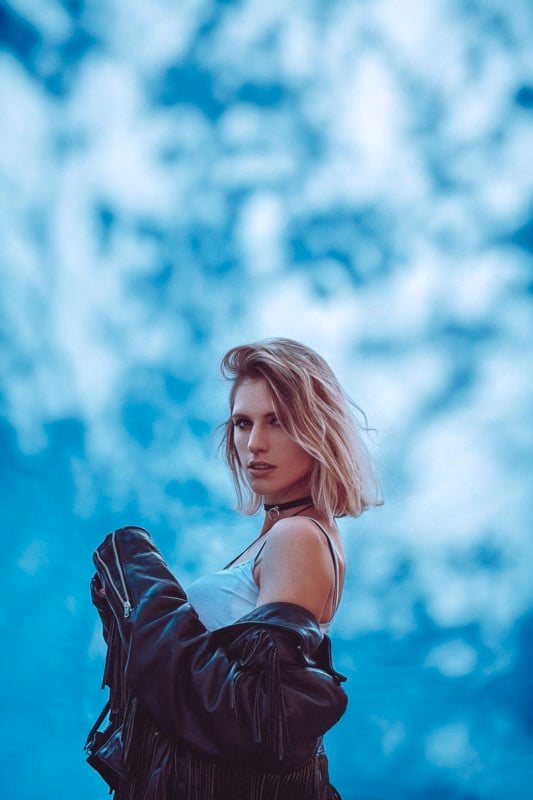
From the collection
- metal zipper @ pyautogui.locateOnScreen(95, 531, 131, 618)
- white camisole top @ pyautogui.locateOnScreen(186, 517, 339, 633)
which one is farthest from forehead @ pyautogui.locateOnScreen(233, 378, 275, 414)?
metal zipper @ pyautogui.locateOnScreen(95, 531, 131, 618)

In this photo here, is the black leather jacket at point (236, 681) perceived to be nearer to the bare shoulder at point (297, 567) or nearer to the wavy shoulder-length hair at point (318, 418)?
the bare shoulder at point (297, 567)

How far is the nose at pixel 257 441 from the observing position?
150 cm

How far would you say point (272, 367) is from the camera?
1561 mm

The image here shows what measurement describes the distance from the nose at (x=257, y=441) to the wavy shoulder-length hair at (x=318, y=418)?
0.17 ft

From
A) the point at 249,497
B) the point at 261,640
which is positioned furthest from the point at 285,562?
the point at 249,497

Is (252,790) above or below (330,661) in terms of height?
below

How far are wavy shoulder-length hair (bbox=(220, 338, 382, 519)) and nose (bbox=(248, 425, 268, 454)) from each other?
5 cm

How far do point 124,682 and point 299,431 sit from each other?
1.86 feet

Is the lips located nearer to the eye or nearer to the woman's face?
the woman's face

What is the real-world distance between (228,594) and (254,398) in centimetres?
41

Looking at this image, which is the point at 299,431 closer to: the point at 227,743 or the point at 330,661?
the point at 330,661

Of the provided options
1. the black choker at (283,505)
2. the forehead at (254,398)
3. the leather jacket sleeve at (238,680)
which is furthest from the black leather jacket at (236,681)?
the forehead at (254,398)

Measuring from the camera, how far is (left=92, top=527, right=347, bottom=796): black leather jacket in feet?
3.48

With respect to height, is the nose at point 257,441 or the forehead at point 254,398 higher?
the forehead at point 254,398
